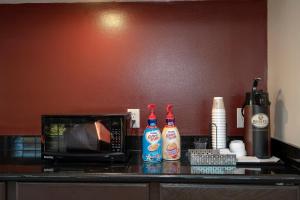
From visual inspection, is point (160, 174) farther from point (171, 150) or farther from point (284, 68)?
point (284, 68)

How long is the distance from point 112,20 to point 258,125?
1062mm

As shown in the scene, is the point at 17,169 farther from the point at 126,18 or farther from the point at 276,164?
the point at 276,164

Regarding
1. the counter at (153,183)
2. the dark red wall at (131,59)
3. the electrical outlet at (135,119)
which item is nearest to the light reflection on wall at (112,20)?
the dark red wall at (131,59)

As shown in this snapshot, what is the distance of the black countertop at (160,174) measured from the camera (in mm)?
1226

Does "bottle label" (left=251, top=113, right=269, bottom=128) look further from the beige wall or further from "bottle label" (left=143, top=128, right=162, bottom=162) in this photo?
"bottle label" (left=143, top=128, right=162, bottom=162)

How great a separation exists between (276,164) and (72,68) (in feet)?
4.20


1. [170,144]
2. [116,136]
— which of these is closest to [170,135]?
[170,144]

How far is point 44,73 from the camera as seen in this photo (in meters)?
1.89

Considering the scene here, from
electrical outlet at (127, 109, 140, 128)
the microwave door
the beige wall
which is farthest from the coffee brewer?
the microwave door

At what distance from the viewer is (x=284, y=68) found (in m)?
1.55

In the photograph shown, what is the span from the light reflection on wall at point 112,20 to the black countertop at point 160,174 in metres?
0.88

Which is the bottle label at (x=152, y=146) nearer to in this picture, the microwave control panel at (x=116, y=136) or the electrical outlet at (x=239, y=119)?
the microwave control panel at (x=116, y=136)

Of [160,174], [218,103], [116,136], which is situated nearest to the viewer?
[160,174]

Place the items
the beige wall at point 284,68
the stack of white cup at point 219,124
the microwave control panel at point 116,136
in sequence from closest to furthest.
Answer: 1. the beige wall at point 284,68
2. the microwave control panel at point 116,136
3. the stack of white cup at point 219,124
